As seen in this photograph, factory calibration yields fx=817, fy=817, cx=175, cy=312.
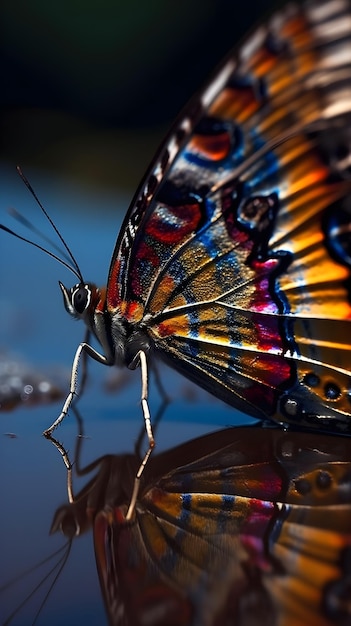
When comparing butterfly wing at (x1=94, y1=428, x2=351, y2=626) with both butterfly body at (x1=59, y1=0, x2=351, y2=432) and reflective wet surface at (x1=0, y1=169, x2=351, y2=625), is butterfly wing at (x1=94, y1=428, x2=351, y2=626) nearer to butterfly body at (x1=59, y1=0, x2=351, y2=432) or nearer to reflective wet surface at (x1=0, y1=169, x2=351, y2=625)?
reflective wet surface at (x1=0, y1=169, x2=351, y2=625)

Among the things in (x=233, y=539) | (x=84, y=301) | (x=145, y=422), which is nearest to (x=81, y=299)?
(x=84, y=301)

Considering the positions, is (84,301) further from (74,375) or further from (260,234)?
(260,234)

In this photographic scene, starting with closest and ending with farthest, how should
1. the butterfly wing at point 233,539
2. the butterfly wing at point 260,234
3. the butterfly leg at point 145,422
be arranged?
the butterfly wing at point 233,539, the butterfly leg at point 145,422, the butterfly wing at point 260,234

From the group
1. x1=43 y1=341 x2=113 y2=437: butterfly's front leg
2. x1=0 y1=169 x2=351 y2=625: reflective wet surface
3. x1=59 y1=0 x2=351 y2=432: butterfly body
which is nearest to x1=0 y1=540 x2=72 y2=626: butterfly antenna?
x1=0 y1=169 x2=351 y2=625: reflective wet surface

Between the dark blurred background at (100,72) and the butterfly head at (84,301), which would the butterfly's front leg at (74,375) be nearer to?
the butterfly head at (84,301)

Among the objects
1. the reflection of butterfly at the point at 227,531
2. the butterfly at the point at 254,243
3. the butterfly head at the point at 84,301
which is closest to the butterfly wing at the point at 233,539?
the reflection of butterfly at the point at 227,531

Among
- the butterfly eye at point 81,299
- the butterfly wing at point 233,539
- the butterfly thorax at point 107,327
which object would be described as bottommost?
the butterfly wing at point 233,539
